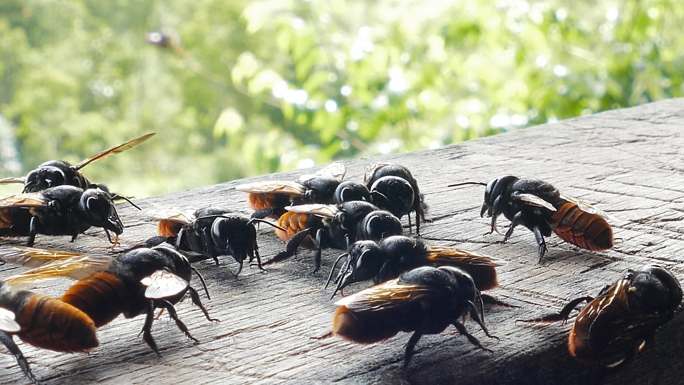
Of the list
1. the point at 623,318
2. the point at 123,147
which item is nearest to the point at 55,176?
the point at 123,147

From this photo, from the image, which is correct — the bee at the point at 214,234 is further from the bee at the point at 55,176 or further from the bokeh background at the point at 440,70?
the bokeh background at the point at 440,70

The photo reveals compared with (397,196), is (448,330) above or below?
below

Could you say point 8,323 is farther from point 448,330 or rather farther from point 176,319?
point 448,330

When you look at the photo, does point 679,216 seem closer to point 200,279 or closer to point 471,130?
point 200,279

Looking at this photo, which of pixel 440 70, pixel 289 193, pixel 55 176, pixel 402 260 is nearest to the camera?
pixel 402 260

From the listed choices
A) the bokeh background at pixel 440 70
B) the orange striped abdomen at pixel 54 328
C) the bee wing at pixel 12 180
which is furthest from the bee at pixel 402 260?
the bokeh background at pixel 440 70

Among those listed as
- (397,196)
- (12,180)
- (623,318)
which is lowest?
(623,318)

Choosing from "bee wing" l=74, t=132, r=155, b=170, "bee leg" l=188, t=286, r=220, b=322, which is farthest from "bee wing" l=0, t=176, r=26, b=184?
"bee leg" l=188, t=286, r=220, b=322
